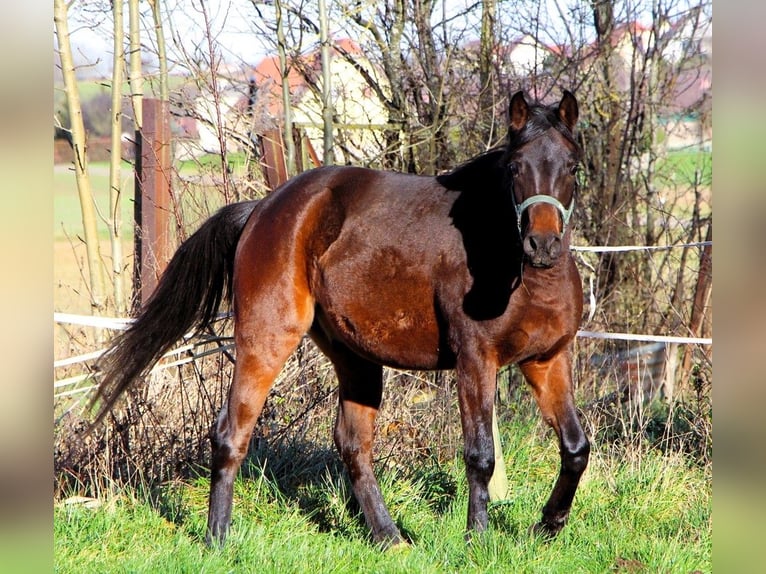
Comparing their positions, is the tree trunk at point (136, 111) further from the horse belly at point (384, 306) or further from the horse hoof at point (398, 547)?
Answer: the horse hoof at point (398, 547)

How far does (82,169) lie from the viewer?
586 centimetres

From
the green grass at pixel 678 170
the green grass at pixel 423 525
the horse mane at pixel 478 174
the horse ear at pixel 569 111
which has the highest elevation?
the green grass at pixel 678 170

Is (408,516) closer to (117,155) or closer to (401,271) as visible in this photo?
(401,271)

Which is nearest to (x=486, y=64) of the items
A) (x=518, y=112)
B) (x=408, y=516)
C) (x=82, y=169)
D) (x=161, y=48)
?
(x=161, y=48)

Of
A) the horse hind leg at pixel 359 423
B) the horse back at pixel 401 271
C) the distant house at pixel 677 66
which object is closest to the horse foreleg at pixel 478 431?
the horse back at pixel 401 271

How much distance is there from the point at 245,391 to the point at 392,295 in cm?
95

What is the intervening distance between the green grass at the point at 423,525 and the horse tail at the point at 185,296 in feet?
2.66

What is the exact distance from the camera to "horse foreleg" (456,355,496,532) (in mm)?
4133

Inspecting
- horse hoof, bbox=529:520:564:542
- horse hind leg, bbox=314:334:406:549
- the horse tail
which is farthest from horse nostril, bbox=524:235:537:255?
the horse tail

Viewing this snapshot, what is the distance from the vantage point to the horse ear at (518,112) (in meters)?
4.02

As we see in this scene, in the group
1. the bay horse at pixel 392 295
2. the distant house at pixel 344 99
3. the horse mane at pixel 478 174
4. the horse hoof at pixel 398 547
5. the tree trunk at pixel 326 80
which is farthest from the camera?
the distant house at pixel 344 99

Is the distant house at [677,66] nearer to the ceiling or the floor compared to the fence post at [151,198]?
nearer to the ceiling
